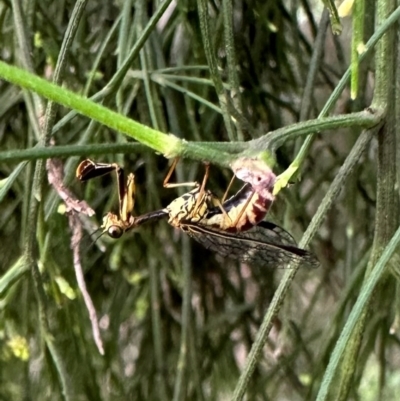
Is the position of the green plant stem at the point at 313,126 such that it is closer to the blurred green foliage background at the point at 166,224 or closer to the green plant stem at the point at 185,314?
the blurred green foliage background at the point at 166,224

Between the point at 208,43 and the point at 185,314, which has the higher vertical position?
the point at 208,43

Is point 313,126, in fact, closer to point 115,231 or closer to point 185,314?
point 115,231

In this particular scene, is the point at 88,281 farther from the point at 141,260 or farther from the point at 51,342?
the point at 51,342

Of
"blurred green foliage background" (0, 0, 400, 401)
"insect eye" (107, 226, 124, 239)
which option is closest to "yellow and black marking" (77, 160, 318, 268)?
"insect eye" (107, 226, 124, 239)

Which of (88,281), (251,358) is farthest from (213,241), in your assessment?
(88,281)

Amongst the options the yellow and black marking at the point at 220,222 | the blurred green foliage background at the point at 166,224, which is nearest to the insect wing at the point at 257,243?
the yellow and black marking at the point at 220,222

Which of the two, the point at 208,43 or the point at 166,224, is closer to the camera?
the point at 208,43

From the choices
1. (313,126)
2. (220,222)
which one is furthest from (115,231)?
(313,126)

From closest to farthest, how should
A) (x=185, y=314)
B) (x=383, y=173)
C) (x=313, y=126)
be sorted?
(x=313, y=126), (x=383, y=173), (x=185, y=314)
